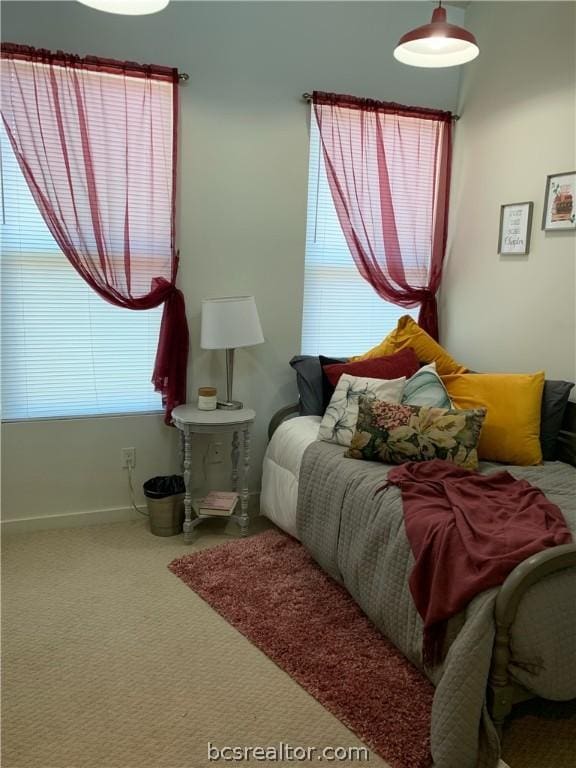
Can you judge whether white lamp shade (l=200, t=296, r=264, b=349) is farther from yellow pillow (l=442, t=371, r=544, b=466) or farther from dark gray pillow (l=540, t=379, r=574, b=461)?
dark gray pillow (l=540, t=379, r=574, b=461)

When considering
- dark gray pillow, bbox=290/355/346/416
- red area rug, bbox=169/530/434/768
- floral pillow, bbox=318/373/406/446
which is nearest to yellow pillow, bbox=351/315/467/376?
dark gray pillow, bbox=290/355/346/416

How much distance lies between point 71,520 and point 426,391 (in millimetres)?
1965

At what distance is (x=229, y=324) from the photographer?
10.5 ft

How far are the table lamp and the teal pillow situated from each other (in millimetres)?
810

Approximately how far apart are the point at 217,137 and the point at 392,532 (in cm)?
224

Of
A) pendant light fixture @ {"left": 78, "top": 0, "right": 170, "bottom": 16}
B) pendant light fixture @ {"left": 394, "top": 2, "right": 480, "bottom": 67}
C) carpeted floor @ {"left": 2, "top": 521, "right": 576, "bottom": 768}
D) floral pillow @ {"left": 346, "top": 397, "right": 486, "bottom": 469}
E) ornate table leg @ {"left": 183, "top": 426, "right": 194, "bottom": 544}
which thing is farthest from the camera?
ornate table leg @ {"left": 183, "top": 426, "right": 194, "bottom": 544}

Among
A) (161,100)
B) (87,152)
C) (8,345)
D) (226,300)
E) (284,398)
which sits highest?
(161,100)

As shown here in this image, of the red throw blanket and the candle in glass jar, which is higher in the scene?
the candle in glass jar

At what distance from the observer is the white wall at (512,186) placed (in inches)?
122

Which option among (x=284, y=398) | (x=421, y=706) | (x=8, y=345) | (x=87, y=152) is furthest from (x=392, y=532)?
(x=87, y=152)

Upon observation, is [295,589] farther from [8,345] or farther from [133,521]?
[8,345]

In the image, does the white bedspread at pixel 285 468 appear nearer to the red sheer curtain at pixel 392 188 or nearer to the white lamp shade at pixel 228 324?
the white lamp shade at pixel 228 324

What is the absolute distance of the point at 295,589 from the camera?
108 inches

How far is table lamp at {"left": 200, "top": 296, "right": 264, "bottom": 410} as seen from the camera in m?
3.19
